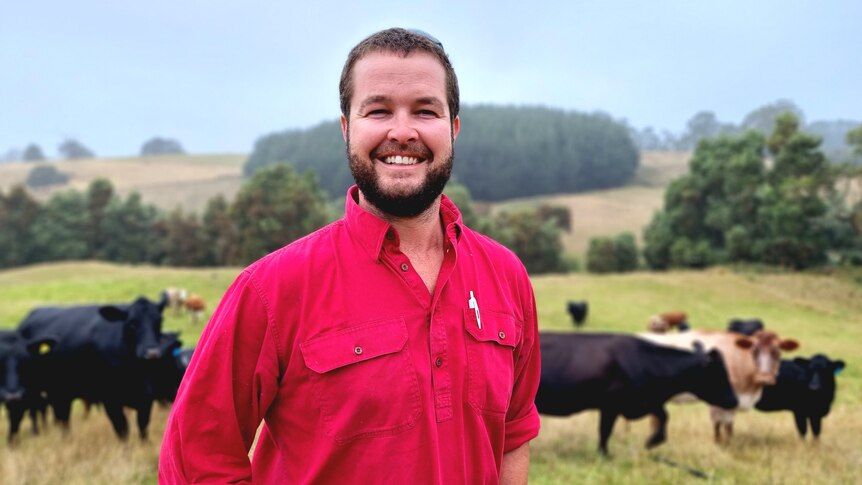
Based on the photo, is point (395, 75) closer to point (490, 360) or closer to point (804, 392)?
point (490, 360)

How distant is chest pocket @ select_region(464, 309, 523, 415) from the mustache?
2.00ft

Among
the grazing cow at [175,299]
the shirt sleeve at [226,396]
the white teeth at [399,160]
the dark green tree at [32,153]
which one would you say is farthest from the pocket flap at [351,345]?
the dark green tree at [32,153]

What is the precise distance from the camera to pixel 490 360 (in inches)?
96.7

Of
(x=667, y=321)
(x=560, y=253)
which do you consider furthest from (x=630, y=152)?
(x=667, y=321)

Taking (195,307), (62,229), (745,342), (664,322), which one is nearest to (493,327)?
(745,342)

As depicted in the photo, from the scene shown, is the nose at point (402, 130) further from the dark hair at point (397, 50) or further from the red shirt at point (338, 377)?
the red shirt at point (338, 377)

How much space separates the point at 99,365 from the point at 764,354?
991 cm

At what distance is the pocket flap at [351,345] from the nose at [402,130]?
63cm

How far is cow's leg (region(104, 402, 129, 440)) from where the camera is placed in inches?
357

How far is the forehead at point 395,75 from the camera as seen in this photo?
89.7 inches

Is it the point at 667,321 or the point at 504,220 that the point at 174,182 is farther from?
the point at 667,321

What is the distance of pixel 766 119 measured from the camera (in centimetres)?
16350

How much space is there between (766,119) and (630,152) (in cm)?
6747

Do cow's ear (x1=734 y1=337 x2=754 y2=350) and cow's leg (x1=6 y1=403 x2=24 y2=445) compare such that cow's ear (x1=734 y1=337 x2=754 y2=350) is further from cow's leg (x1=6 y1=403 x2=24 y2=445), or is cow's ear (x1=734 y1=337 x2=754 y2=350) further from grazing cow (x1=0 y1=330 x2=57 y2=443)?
cow's leg (x1=6 y1=403 x2=24 y2=445)
